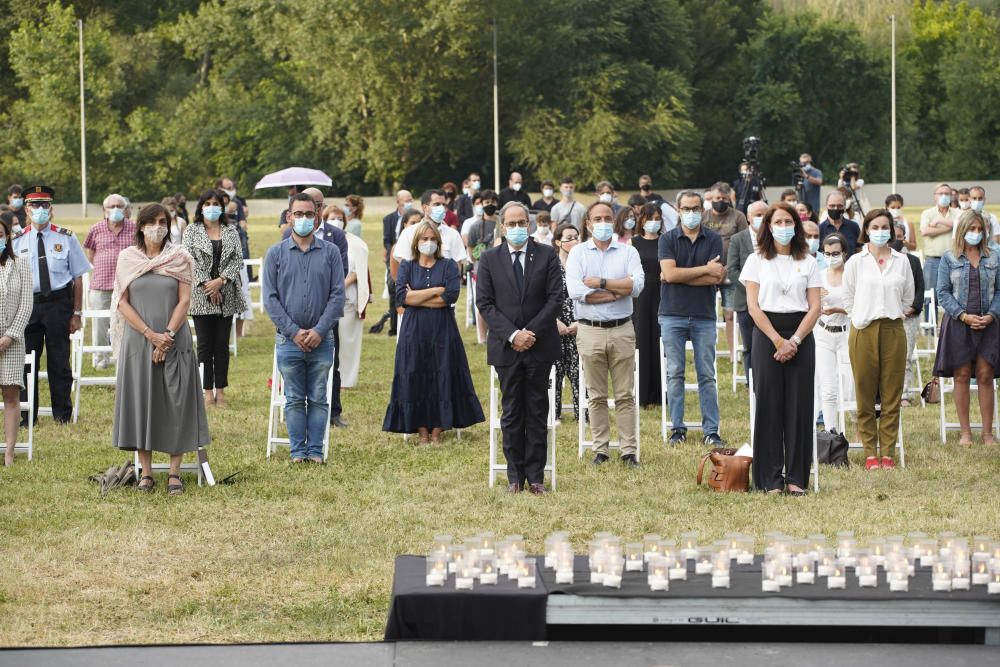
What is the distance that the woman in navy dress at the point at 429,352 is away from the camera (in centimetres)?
1283

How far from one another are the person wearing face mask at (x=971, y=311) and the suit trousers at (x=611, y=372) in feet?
9.38

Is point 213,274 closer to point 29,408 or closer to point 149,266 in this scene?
point 29,408

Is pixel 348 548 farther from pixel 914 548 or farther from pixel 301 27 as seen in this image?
pixel 301 27

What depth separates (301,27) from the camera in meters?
64.9

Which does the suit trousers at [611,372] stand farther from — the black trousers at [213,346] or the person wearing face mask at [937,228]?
the person wearing face mask at [937,228]

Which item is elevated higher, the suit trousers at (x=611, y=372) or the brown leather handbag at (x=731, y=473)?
the suit trousers at (x=611, y=372)

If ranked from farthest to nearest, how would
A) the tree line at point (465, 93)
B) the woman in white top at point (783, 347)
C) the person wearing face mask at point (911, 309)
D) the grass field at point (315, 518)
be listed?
the tree line at point (465, 93) → the person wearing face mask at point (911, 309) → the woman in white top at point (783, 347) → the grass field at point (315, 518)

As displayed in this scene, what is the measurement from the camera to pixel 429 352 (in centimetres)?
1289

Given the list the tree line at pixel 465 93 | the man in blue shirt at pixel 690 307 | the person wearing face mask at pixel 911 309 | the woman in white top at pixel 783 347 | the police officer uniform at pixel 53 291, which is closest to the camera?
the woman in white top at pixel 783 347

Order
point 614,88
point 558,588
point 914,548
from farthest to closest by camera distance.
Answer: point 614,88, point 914,548, point 558,588

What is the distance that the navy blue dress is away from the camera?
12.9 m

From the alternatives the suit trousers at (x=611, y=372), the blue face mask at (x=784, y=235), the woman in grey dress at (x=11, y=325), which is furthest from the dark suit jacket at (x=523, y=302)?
the woman in grey dress at (x=11, y=325)

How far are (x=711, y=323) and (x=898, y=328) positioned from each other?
1627 mm

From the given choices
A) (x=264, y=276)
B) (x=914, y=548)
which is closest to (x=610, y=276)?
(x=264, y=276)
